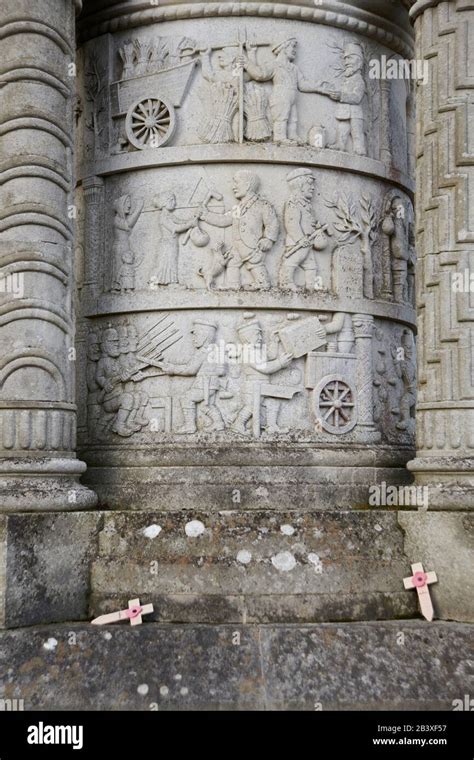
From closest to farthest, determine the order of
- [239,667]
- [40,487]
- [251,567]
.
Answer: [239,667] < [251,567] < [40,487]

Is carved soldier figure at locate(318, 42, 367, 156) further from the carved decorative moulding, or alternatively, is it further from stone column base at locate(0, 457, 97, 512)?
stone column base at locate(0, 457, 97, 512)

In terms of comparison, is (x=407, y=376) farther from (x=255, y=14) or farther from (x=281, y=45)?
(x=255, y=14)

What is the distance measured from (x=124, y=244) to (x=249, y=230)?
118 centimetres

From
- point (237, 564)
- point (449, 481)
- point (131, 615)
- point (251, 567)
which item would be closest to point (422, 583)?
point (449, 481)

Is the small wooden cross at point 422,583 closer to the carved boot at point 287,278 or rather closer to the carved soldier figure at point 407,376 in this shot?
the carved soldier figure at point 407,376

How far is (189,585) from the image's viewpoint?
7176 mm

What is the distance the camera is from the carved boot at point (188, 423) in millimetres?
8266

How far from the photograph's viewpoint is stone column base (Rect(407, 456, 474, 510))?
288 inches

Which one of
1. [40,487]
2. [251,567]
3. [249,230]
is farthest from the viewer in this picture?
[249,230]

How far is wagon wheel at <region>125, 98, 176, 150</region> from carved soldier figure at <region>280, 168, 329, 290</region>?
1184mm

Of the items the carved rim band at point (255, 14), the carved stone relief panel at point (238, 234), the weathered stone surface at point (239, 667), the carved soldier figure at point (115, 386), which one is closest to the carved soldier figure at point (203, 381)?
the carved stone relief panel at point (238, 234)

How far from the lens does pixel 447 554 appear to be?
285 inches

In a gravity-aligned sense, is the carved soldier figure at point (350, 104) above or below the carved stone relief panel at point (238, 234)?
above

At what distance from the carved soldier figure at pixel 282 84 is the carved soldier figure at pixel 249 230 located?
1.73ft
